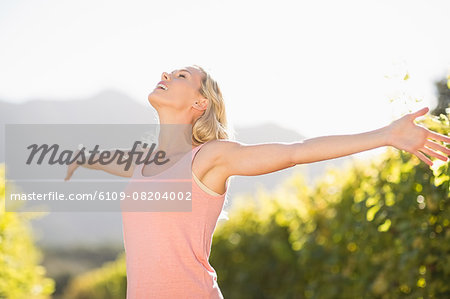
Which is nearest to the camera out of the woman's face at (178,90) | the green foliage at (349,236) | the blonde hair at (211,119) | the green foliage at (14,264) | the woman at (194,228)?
the woman at (194,228)

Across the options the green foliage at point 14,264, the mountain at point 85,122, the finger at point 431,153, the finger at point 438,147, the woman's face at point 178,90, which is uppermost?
the finger at point 438,147

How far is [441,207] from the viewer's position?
3430 millimetres

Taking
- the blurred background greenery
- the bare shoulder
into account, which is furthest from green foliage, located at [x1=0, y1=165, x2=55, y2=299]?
the bare shoulder

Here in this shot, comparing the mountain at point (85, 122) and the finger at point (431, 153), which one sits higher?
the finger at point (431, 153)

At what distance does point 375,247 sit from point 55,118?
41.2 meters

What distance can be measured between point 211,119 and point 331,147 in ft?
3.20

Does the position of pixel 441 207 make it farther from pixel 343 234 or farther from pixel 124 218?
pixel 124 218

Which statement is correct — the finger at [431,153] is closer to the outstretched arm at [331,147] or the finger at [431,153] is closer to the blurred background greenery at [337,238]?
the outstretched arm at [331,147]

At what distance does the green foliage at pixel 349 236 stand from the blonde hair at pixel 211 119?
110 cm

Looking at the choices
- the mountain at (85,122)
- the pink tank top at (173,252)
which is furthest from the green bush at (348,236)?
the mountain at (85,122)

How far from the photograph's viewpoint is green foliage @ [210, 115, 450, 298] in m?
3.49

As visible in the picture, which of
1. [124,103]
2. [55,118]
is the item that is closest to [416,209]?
[55,118]

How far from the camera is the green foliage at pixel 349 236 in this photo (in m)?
3.49

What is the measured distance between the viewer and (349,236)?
15.9 ft
